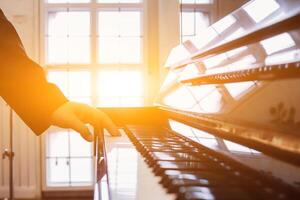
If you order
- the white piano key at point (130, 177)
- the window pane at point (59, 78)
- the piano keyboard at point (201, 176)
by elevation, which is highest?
the window pane at point (59, 78)

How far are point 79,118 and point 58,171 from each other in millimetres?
4171

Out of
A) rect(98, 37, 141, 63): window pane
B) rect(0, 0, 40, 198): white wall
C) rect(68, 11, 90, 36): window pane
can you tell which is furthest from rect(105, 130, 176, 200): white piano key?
rect(68, 11, 90, 36): window pane

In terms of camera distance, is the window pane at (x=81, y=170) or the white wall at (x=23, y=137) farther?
the window pane at (x=81, y=170)

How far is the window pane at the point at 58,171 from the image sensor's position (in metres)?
5.16

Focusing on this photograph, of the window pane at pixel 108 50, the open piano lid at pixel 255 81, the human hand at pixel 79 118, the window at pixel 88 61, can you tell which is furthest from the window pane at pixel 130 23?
the human hand at pixel 79 118

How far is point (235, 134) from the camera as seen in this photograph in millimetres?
816

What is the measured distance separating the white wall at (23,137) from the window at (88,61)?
0.64 ft

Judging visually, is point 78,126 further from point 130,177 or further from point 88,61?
point 88,61

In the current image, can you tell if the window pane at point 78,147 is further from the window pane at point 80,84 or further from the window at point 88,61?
the window pane at point 80,84

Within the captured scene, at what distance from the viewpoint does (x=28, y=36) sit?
4.92 m

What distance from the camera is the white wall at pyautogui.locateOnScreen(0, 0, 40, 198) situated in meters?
4.91

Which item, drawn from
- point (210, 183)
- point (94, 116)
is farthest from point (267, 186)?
point (94, 116)

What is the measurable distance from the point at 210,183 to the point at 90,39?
15.7ft

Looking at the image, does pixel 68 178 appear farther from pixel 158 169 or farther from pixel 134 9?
pixel 158 169
